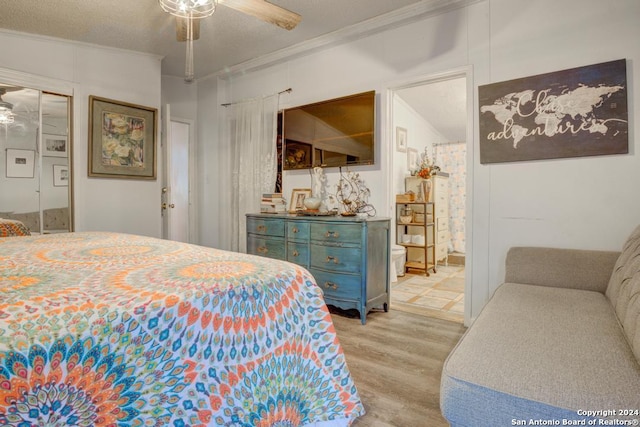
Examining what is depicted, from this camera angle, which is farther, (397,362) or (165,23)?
(165,23)

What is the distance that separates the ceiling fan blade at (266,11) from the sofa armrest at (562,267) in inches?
86.4

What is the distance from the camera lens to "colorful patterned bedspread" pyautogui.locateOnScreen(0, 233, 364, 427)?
0.79 metres

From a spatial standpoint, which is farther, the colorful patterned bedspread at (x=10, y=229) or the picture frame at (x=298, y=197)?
the picture frame at (x=298, y=197)

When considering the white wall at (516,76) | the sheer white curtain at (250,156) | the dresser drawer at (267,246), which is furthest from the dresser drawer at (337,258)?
the sheer white curtain at (250,156)

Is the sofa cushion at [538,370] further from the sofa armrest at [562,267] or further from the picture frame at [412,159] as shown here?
the picture frame at [412,159]

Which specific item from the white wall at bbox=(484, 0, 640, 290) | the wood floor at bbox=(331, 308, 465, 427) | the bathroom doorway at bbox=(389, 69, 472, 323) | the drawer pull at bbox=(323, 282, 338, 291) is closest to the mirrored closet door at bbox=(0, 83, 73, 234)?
the drawer pull at bbox=(323, 282, 338, 291)

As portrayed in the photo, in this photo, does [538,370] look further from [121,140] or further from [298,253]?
[121,140]

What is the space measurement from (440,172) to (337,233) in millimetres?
2997

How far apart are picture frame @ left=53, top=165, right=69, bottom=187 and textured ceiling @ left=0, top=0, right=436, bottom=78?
4.25ft

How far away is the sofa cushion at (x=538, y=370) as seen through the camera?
97 centimetres

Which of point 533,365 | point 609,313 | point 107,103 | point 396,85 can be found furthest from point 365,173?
point 107,103

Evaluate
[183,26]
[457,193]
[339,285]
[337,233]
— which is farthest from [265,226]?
[457,193]

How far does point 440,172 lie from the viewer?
5340 mm

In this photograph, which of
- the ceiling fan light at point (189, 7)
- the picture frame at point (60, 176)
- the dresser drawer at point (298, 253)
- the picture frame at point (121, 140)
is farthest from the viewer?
the picture frame at point (121, 140)
